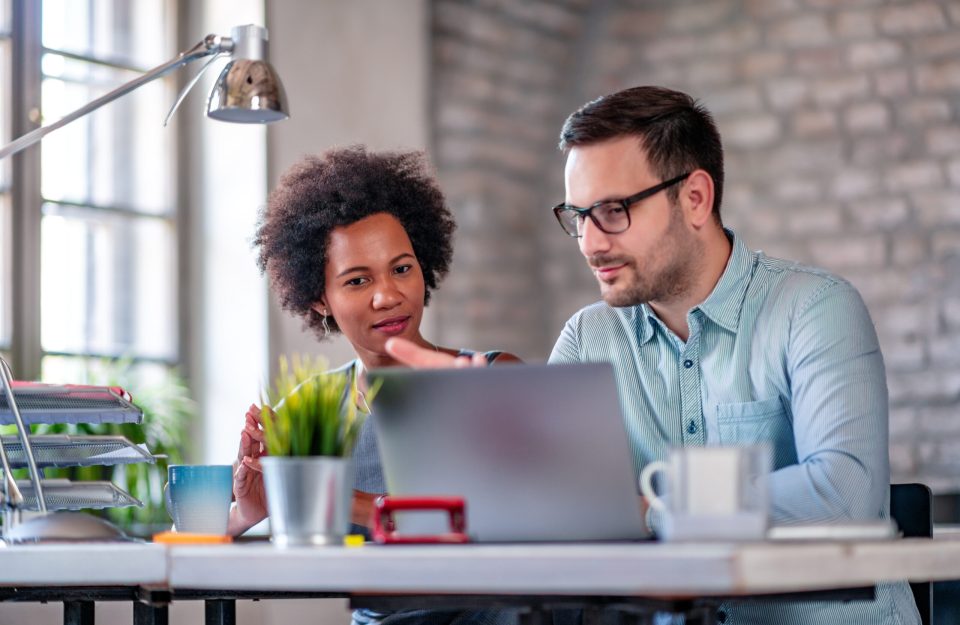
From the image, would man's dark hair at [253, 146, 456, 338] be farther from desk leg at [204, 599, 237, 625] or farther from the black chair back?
the black chair back

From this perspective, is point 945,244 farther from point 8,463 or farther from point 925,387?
point 8,463

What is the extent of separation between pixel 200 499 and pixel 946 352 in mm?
3304

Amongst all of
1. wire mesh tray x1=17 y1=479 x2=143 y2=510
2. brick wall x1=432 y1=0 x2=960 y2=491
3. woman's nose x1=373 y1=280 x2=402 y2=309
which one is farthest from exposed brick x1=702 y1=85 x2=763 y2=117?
wire mesh tray x1=17 y1=479 x2=143 y2=510

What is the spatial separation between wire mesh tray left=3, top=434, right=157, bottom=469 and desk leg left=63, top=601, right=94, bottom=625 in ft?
0.85

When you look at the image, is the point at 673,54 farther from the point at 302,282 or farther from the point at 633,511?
the point at 633,511

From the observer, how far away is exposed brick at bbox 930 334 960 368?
4.41 metres

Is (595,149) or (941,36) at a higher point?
(941,36)

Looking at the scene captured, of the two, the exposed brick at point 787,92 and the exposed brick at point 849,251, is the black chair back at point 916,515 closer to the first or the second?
the exposed brick at point 849,251

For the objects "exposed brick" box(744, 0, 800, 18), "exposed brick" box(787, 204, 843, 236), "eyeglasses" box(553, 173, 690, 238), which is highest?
"exposed brick" box(744, 0, 800, 18)

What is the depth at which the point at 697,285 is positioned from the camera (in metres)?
2.16

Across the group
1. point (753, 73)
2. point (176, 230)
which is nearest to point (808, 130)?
point (753, 73)

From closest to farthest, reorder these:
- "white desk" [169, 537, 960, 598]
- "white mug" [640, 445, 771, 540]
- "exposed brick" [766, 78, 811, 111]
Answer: "white desk" [169, 537, 960, 598]
"white mug" [640, 445, 771, 540]
"exposed brick" [766, 78, 811, 111]

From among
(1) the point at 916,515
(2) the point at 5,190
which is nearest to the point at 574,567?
(1) the point at 916,515

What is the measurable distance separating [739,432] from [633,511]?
2.23ft
